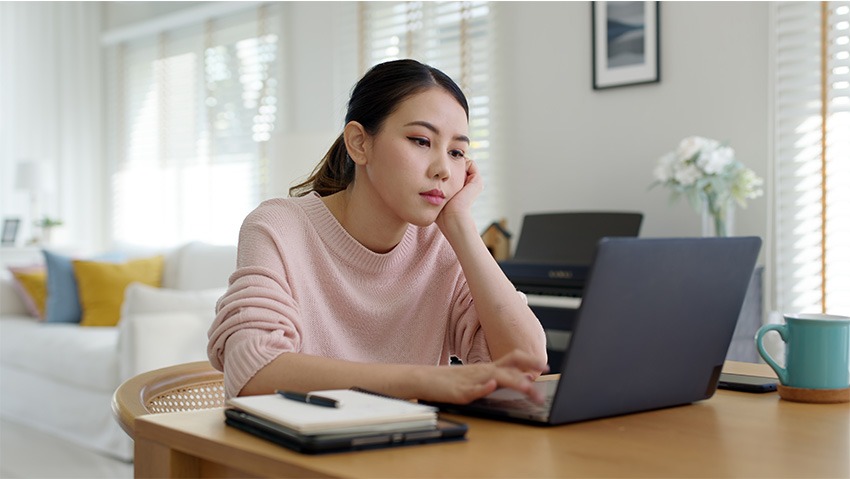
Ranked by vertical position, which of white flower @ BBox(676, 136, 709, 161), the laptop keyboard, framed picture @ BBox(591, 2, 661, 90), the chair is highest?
framed picture @ BBox(591, 2, 661, 90)

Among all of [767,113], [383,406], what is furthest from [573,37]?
[383,406]

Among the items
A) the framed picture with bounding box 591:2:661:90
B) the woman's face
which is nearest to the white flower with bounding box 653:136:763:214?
the framed picture with bounding box 591:2:661:90

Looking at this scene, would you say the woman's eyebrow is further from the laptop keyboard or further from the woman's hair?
the laptop keyboard

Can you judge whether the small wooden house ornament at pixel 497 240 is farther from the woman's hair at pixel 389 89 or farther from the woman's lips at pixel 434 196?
the woman's lips at pixel 434 196

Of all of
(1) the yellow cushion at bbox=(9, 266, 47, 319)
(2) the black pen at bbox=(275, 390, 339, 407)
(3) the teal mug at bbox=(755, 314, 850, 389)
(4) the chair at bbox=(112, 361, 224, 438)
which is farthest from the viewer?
(1) the yellow cushion at bbox=(9, 266, 47, 319)

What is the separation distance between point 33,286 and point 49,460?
144 centimetres

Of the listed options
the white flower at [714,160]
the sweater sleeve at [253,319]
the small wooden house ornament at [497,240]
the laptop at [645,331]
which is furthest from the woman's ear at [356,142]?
the small wooden house ornament at [497,240]

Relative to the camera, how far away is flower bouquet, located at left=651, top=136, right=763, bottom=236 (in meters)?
3.21

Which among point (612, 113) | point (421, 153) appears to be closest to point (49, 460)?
point (612, 113)

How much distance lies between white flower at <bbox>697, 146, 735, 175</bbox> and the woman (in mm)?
1786

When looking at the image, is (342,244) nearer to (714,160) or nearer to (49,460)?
(714,160)

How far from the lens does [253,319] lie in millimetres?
1271

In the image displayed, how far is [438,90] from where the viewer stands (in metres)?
1.54

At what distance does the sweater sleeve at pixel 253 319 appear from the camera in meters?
1.24
